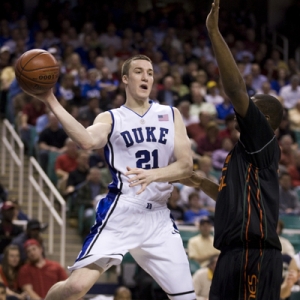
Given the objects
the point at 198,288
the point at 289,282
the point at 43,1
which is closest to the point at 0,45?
the point at 43,1

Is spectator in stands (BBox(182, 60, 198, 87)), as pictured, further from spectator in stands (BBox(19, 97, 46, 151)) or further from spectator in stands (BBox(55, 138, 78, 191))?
spectator in stands (BBox(55, 138, 78, 191))

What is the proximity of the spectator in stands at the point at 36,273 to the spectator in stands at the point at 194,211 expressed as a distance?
2.41 meters

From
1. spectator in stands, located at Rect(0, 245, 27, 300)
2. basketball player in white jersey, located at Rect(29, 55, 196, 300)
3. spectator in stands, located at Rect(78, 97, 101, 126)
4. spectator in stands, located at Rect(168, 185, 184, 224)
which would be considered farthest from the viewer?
spectator in stands, located at Rect(78, 97, 101, 126)

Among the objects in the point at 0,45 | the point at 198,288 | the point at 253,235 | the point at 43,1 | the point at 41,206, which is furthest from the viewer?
the point at 43,1

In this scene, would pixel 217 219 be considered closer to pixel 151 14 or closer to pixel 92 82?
pixel 92 82

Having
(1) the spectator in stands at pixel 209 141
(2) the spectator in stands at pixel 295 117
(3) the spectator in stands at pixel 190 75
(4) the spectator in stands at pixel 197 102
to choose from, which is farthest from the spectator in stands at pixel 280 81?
(1) the spectator in stands at pixel 209 141

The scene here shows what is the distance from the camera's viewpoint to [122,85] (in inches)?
551

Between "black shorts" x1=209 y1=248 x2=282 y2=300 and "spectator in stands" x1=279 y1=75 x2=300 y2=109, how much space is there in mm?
11012

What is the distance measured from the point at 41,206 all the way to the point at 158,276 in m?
5.78

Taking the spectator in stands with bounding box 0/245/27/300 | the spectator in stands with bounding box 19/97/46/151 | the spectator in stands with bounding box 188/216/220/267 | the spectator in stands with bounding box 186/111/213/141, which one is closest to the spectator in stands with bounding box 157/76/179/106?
the spectator in stands with bounding box 186/111/213/141

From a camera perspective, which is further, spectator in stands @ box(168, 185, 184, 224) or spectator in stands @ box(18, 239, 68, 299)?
spectator in stands @ box(168, 185, 184, 224)

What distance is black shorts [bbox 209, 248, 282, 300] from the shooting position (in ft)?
15.6

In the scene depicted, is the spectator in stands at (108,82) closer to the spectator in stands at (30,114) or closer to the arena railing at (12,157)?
the spectator in stands at (30,114)

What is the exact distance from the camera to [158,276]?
5715 millimetres
